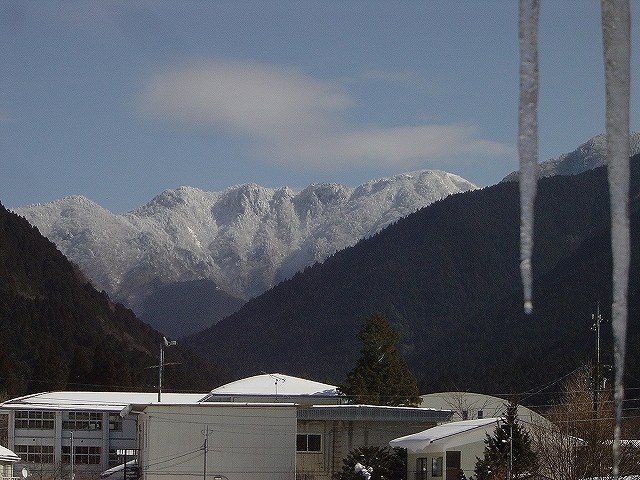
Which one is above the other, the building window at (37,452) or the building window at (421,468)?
the building window at (421,468)

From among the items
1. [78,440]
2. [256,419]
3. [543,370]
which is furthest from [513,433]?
[543,370]

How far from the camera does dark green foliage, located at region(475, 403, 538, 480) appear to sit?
2030 inches

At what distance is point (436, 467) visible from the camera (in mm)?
59281

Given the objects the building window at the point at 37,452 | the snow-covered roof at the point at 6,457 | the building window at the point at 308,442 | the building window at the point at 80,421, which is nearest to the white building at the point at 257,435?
the building window at the point at 308,442

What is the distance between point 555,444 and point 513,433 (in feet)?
16.6

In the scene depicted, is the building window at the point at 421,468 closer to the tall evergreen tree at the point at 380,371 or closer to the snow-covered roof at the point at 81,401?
the tall evergreen tree at the point at 380,371

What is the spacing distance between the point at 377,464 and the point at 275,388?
36.6m

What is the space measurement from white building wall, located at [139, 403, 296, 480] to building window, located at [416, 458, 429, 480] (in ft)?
31.4

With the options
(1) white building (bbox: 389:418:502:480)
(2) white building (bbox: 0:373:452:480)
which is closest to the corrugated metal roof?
(2) white building (bbox: 0:373:452:480)

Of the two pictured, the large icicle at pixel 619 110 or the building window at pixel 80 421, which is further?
the building window at pixel 80 421

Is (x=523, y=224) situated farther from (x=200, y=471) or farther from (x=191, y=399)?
(x=191, y=399)

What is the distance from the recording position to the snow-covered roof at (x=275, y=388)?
315 feet

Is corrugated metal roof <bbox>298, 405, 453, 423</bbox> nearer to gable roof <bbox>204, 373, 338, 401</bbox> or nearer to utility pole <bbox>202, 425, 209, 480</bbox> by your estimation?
utility pole <bbox>202, 425, 209, 480</bbox>

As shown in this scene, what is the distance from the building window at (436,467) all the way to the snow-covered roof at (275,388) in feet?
119
